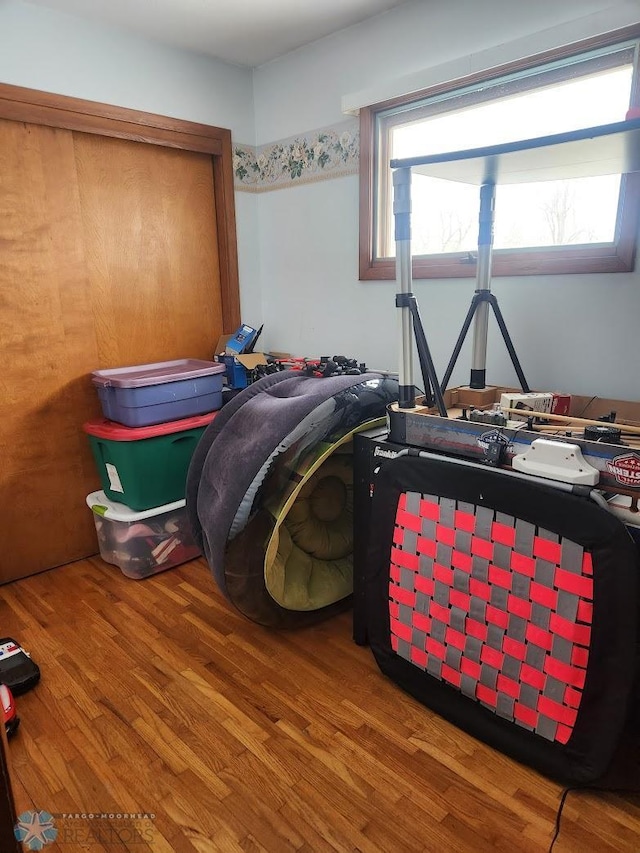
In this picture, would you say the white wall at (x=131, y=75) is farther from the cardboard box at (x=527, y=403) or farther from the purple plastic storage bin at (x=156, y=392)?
the cardboard box at (x=527, y=403)

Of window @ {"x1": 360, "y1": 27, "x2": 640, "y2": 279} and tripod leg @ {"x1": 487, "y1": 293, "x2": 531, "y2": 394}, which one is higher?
window @ {"x1": 360, "y1": 27, "x2": 640, "y2": 279}

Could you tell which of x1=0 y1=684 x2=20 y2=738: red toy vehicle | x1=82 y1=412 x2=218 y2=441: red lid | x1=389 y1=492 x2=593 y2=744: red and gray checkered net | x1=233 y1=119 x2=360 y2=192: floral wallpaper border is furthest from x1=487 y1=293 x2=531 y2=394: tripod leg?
x1=0 y1=684 x2=20 y2=738: red toy vehicle

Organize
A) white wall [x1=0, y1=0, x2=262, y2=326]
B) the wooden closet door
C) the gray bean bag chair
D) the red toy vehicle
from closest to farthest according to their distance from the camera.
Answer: the red toy vehicle
the gray bean bag chair
white wall [x1=0, y1=0, x2=262, y2=326]
the wooden closet door

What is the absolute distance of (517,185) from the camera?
6.62ft

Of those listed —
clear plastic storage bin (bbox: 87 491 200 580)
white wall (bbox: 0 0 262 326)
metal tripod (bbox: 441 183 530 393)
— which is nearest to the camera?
metal tripod (bbox: 441 183 530 393)

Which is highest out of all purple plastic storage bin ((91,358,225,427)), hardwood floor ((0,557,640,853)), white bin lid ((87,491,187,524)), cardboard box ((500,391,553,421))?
cardboard box ((500,391,553,421))

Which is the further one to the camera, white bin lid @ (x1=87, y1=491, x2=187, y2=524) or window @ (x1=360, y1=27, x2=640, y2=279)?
white bin lid @ (x1=87, y1=491, x2=187, y2=524)

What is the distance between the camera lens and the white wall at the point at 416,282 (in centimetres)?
179

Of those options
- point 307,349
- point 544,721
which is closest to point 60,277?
point 307,349

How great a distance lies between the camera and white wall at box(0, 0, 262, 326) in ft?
6.85

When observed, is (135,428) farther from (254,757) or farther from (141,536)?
(254,757)

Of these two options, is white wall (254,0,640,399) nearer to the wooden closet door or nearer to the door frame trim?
the door frame trim

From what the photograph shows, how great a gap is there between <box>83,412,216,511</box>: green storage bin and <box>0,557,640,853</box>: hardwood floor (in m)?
0.53

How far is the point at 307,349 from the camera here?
9.37ft
